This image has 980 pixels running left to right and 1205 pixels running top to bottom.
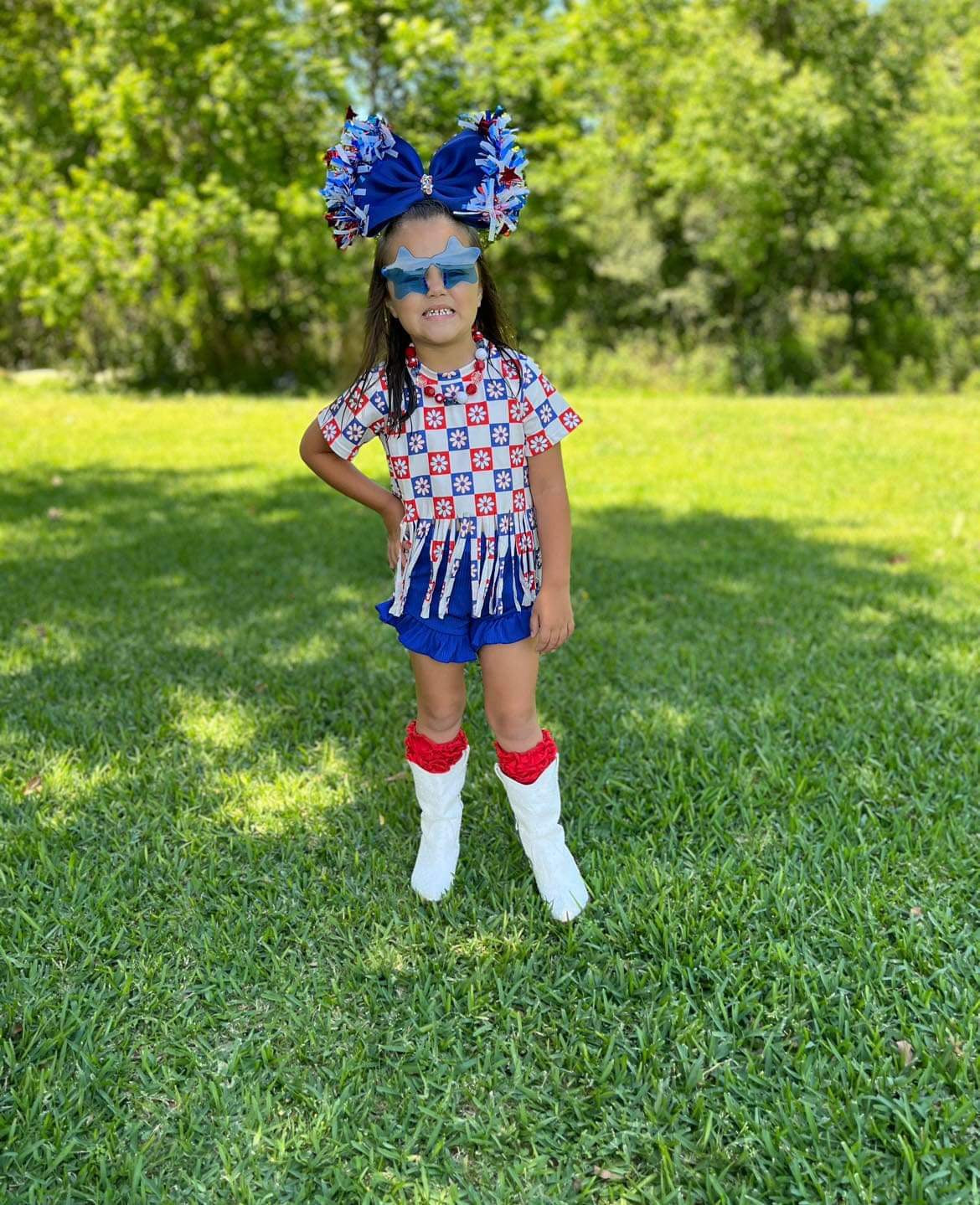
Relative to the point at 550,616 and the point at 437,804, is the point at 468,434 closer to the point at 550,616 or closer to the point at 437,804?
the point at 550,616

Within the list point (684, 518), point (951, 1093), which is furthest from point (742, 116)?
point (951, 1093)

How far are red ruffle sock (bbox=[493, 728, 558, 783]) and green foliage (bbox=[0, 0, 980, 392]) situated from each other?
13.5 metres

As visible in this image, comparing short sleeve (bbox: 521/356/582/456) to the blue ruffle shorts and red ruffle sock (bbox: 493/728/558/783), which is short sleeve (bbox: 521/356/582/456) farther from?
red ruffle sock (bbox: 493/728/558/783)

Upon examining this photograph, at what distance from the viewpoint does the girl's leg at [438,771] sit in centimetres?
234

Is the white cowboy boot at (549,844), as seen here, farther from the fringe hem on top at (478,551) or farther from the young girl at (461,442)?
the fringe hem on top at (478,551)

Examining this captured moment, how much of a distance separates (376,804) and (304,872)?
365mm

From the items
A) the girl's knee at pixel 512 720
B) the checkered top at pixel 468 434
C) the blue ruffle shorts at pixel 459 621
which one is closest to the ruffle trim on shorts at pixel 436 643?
the blue ruffle shorts at pixel 459 621

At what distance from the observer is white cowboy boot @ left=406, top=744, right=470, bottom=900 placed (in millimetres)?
2381

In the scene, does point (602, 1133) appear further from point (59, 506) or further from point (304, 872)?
point (59, 506)

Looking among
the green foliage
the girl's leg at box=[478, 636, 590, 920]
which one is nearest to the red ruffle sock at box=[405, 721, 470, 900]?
the girl's leg at box=[478, 636, 590, 920]

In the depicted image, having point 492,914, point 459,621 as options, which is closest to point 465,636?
point 459,621

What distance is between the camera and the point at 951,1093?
1769 mm

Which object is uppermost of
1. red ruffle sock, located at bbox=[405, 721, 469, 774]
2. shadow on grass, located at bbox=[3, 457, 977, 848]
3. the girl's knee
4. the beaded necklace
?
the beaded necklace

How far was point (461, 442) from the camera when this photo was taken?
2.12 metres
